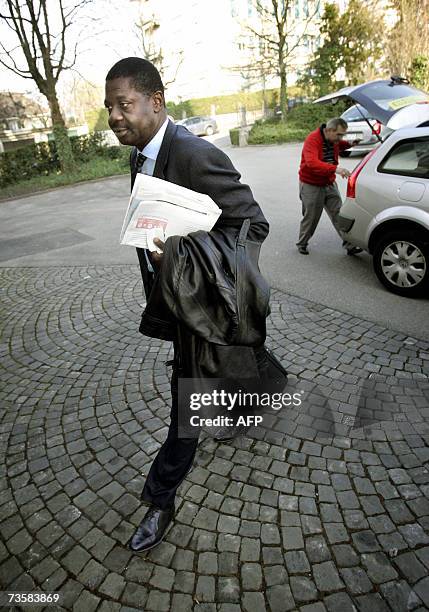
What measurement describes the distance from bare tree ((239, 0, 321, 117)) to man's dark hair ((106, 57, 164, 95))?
24.1 metres

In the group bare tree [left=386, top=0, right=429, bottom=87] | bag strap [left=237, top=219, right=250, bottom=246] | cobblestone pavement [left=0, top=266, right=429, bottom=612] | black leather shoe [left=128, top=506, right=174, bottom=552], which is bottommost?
cobblestone pavement [left=0, top=266, right=429, bottom=612]

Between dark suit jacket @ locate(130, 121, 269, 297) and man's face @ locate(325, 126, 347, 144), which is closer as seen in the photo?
dark suit jacket @ locate(130, 121, 269, 297)

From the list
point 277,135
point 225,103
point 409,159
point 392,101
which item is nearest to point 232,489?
point 409,159

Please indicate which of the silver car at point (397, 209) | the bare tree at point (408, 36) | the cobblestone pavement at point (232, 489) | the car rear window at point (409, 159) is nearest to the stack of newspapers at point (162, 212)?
the cobblestone pavement at point (232, 489)

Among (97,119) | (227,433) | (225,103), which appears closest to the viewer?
(227,433)

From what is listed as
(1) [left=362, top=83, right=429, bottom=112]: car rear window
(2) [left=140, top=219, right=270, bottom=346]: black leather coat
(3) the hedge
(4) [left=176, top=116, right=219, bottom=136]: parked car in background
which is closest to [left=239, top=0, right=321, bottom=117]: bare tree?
(4) [left=176, top=116, right=219, bottom=136]: parked car in background

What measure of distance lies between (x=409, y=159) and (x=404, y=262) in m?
1.13

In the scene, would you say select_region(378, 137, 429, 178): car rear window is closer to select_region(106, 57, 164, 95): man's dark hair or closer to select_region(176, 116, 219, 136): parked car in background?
select_region(106, 57, 164, 95): man's dark hair

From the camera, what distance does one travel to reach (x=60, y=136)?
59.7 ft

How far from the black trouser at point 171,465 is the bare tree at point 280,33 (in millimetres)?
24498

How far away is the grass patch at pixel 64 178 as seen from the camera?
53.7ft

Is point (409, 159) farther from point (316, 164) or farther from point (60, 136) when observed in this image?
point (60, 136)

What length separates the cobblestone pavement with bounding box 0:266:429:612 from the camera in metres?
1.96

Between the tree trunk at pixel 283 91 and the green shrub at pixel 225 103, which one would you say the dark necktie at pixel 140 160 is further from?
the green shrub at pixel 225 103
